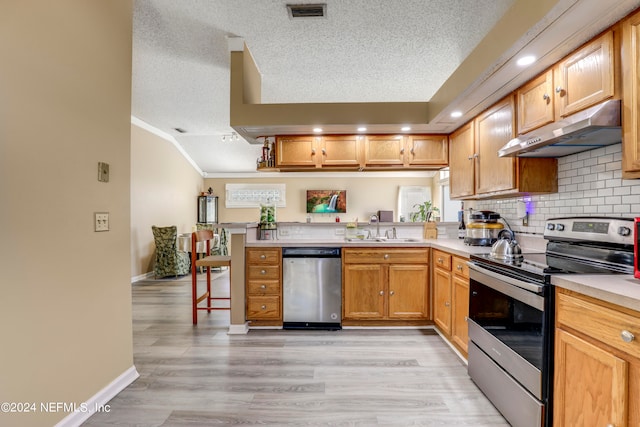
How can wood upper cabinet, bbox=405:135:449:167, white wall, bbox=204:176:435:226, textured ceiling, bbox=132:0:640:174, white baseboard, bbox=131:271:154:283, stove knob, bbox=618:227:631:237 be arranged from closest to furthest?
stove knob, bbox=618:227:631:237
textured ceiling, bbox=132:0:640:174
wood upper cabinet, bbox=405:135:449:167
white baseboard, bbox=131:271:154:283
white wall, bbox=204:176:435:226

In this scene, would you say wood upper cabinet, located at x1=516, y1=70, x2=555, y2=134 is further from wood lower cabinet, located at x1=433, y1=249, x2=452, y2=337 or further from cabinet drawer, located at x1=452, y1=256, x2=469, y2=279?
wood lower cabinet, located at x1=433, y1=249, x2=452, y2=337

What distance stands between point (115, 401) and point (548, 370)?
7.99ft

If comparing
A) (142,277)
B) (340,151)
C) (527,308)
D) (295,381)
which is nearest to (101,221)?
(295,381)

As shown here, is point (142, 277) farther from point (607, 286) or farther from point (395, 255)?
point (607, 286)

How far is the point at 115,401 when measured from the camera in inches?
77.6

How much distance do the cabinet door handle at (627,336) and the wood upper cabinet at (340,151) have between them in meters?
2.67

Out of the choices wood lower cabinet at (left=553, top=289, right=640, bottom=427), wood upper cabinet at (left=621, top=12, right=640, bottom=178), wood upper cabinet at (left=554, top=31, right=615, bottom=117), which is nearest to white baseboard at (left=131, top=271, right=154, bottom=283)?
wood lower cabinet at (left=553, top=289, right=640, bottom=427)

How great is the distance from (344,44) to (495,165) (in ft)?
5.51

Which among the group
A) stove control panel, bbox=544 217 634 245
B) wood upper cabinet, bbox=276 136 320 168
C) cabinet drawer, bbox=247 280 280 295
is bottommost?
cabinet drawer, bbox=247 280 280 295

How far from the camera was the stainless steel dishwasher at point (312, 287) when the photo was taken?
3174 mm

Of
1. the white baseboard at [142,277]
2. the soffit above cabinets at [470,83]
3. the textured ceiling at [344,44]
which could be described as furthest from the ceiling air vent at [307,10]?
the white baseboard at [142,277]

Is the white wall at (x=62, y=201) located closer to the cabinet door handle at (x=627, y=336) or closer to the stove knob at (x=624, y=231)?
the cabinet door handle at (x=627, y=336)

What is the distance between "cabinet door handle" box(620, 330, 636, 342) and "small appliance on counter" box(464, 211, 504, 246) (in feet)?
5.80

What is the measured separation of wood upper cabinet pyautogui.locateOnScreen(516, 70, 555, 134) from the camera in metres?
1.96
